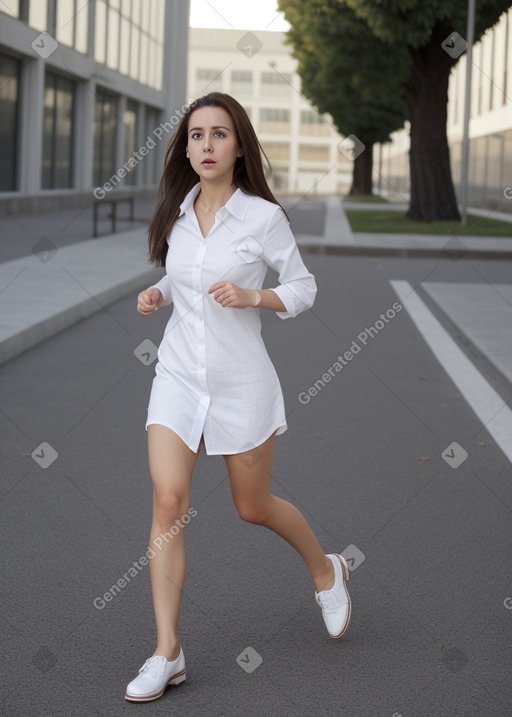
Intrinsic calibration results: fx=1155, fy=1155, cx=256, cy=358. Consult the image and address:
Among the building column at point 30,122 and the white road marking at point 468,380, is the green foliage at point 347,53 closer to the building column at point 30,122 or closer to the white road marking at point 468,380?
the building column at point 30,122

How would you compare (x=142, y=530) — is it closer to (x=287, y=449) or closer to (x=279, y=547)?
(x=279, y=547)

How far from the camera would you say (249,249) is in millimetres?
3598

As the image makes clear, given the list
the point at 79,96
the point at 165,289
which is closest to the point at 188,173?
the point at 165,289

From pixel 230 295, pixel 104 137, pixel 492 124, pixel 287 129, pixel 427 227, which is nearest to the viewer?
pixel 230 295

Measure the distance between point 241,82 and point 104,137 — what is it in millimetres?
83039

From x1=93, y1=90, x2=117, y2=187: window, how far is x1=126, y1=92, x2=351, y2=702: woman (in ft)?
125

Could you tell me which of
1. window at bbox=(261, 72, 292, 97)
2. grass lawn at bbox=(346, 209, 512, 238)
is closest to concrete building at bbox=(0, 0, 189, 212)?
grass lawn at bbox=(346, 209, 512, 238)

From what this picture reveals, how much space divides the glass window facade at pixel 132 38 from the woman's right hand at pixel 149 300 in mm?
36529

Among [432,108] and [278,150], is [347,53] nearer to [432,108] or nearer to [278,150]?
[432,108]

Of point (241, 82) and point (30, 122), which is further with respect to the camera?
point (241, 82)

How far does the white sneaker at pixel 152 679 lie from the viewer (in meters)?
3.36

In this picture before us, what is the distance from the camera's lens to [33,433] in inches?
271

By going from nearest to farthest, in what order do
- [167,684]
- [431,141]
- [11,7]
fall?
1. [167,684]
2. [11,7]
3. [431,141]

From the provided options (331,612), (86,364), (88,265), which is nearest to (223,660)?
(331,612)
